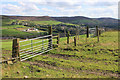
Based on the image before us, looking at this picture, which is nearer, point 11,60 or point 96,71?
point 96,71

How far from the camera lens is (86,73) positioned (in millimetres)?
6699

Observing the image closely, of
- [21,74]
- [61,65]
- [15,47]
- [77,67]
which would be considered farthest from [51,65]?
[15,47]

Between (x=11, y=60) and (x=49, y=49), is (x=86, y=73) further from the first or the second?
(x=49, y=49)

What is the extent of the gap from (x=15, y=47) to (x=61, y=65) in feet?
11.0

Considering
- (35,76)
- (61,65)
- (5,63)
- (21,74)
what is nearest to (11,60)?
(5,63)

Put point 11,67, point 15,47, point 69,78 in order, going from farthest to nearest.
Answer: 1. point 15,47
2. point 11,67
3. point 69,78

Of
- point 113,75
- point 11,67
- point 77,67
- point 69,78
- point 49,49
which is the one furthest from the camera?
point 49,49

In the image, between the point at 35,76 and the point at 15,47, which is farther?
the point at 15,47

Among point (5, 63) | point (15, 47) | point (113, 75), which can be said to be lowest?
point (113, 75)

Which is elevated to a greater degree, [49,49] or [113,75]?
[49,49]

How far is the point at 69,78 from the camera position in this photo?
233 inches

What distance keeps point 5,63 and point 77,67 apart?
174 inches

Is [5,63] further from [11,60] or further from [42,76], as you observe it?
[42,76]

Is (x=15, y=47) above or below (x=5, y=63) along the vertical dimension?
above
